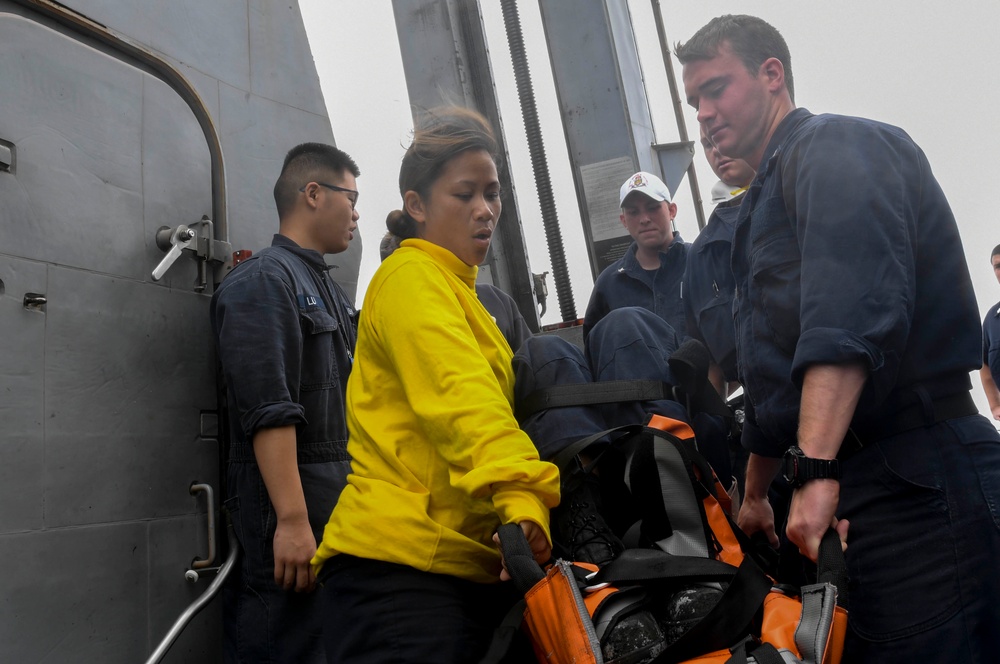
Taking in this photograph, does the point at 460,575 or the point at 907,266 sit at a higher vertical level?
the point at 907,266

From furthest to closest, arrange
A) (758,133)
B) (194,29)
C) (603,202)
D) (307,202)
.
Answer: (603,202) → (194,29) → (307,202) → (758,133)

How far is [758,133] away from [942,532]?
0.88 meters

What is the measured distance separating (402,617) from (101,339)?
50.3 inches

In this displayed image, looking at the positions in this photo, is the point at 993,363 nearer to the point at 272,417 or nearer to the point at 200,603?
the point at 272,417

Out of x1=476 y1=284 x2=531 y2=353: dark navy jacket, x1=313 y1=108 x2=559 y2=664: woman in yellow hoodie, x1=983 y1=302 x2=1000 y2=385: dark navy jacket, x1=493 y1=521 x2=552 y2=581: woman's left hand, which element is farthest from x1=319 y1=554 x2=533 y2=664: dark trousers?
x1=983 y1=302 x2=1000 y2=385: dark navy jacket

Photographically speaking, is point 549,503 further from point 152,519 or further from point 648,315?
point 152,519

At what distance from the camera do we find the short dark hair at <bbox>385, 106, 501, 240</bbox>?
1668 mm

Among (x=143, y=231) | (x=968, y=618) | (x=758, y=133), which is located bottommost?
(x=968, y=618)

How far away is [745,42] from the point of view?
1.72m

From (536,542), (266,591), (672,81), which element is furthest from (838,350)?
(672,81)

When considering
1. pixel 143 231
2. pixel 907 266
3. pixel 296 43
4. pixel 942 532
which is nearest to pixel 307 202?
pixel 143 231

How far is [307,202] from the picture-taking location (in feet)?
8.26

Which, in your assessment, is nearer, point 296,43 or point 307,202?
point 307,202

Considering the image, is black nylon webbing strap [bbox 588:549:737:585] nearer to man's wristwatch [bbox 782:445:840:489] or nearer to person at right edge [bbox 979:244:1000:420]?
man's wristwatch [bbox 782:445:840:489]
